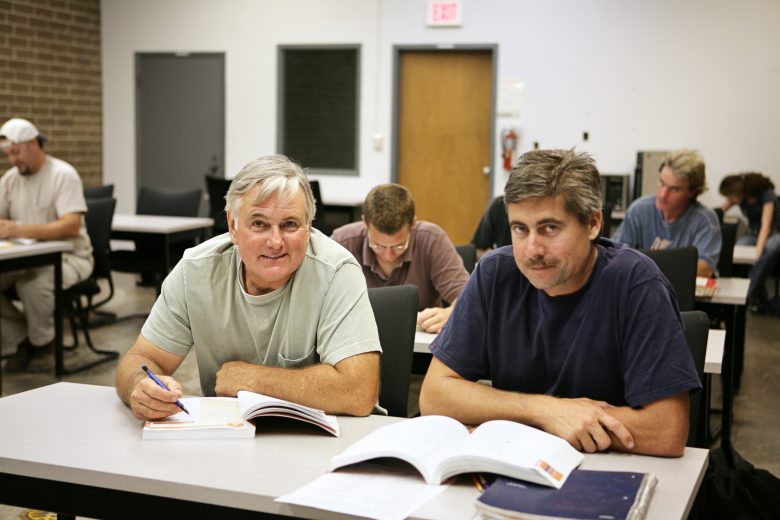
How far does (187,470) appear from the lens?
5.24 feet

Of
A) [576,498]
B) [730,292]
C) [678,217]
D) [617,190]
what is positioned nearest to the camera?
[576,498]

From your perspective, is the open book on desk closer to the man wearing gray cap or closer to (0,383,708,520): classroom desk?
(0,383,708,520): classroom desk

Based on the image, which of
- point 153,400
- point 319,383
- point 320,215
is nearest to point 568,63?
point 320,215

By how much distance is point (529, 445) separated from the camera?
158cm

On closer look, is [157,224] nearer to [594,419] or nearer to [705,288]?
[705,288]

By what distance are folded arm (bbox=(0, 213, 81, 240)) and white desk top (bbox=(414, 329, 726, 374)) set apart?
2.85 meters

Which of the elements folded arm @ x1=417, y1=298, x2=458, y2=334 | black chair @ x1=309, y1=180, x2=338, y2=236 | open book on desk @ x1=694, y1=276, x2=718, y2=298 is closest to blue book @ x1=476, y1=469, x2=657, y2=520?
folded arm @ x1=417, y1=298, x2=458, y2=334

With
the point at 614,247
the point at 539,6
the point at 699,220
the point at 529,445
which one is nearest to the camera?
the point at 529,445

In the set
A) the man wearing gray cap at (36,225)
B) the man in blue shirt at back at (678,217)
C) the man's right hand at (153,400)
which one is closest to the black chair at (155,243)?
the man wearing gray cap at (36,225)

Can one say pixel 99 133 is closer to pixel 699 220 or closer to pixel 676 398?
pixel 699 220

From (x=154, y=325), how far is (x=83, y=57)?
7.91m

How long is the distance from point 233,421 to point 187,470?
0.23m

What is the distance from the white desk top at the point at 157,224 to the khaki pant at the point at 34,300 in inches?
23.3

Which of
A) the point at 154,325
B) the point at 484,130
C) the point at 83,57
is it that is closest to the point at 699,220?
the point at 154,325
